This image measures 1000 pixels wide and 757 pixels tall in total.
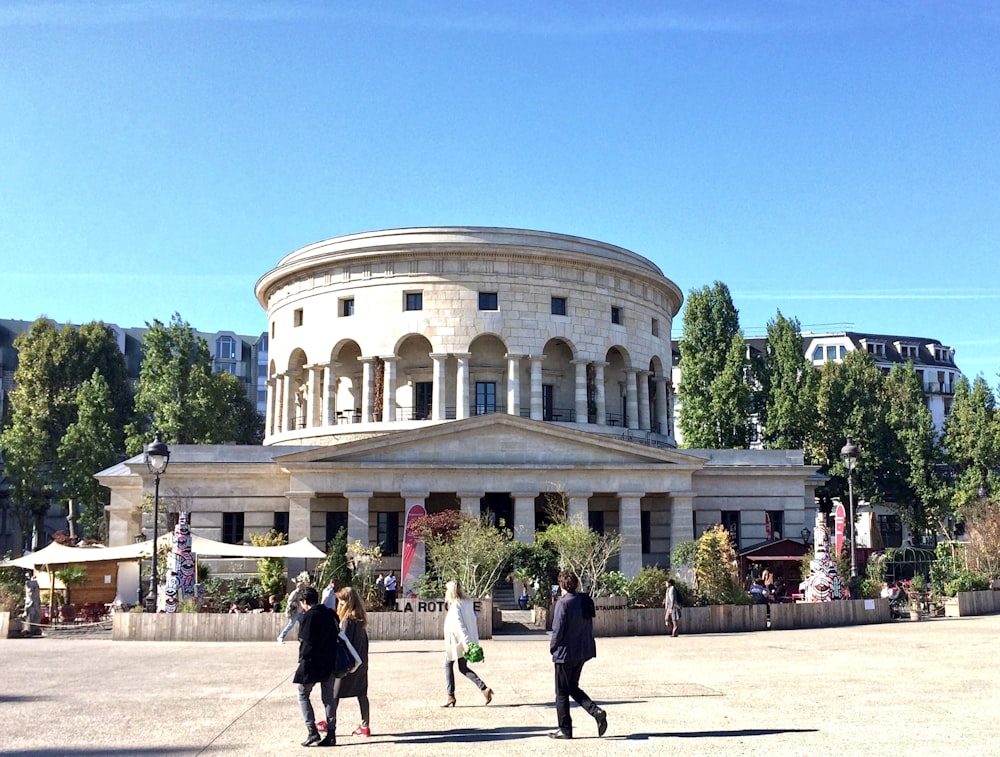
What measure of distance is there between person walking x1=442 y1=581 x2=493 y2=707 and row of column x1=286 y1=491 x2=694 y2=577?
28321 millimetres

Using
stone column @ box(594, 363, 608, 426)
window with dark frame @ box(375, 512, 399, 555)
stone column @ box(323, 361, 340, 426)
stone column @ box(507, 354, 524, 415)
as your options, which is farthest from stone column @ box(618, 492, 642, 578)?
stone column @ box(323, 361, 340, 426)

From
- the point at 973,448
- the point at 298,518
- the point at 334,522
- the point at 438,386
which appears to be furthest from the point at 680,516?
the point at 973,448

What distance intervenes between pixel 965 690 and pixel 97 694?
1351 centimetres

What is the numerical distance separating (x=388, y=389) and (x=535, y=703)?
38.9 m

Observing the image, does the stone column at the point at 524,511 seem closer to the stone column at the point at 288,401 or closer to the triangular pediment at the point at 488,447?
the triangular pediment at the point at 488,447

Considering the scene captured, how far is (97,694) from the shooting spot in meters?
16.3

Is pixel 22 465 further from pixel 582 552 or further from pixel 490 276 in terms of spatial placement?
pixel 582 552

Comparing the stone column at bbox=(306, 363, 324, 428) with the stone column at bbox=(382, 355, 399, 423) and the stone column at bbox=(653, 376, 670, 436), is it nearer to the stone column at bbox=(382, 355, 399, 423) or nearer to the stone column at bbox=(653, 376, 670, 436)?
the stone column at bbox=(382, 355, 399, 423)

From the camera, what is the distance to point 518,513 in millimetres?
44969

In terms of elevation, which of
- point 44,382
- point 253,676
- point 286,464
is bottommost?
point 253,676

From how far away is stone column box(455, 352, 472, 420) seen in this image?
52500mm

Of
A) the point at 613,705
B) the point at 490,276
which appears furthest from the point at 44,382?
the point at 613,705

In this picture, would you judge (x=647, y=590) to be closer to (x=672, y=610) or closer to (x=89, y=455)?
(x=672, y=610)

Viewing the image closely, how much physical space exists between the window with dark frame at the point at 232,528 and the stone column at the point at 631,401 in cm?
2168
